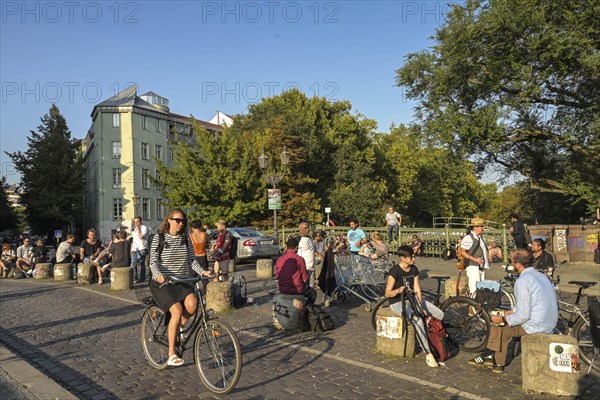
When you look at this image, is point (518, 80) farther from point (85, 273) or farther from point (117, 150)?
point (117, 150)

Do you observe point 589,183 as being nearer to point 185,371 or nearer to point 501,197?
point 185,371

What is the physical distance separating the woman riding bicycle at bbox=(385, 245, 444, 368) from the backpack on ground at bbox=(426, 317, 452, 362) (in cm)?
6

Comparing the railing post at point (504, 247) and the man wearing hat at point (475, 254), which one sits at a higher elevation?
the man wearing hat at point (475, 254)

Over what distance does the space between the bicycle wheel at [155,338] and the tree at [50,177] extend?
53355mm

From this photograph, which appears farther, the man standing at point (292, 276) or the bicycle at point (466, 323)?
the man standing at point (292, 276)

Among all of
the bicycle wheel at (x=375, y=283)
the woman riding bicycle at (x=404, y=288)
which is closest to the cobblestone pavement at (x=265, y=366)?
the woman riding bicycle at (x=404, y=288)

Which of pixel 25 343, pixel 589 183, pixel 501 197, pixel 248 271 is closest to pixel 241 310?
pixel 25 343

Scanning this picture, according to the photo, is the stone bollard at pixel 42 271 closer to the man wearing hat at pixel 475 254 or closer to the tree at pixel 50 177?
the man wearing hat at pixel 475 254

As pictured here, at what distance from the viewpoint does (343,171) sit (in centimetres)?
4719

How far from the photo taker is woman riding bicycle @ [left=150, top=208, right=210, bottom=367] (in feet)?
18.4

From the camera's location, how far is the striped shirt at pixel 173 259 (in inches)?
227

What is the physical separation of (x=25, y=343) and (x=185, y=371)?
11.3ft

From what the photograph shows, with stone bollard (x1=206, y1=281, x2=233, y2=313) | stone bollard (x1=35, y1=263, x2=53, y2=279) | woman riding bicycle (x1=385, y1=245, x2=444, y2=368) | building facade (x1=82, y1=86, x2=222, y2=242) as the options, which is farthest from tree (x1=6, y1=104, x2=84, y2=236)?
woman riding bicycle (x1=385, y1=245, x2=444, y2=368)

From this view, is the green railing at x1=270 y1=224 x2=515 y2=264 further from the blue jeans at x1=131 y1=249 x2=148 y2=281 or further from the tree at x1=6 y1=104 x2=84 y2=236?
the tree at x1=6 y1=104 x2=84 y2=236
